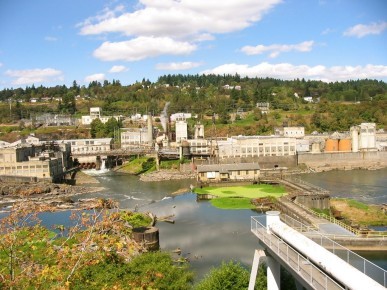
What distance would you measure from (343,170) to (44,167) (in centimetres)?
3185

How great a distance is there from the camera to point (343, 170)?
47.4 metres

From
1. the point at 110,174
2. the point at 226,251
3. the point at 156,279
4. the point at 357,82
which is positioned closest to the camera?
the point at 156,279

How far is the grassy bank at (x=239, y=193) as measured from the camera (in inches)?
1087

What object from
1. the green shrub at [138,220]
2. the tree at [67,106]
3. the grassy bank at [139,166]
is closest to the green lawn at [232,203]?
the green shrub at [138,220]

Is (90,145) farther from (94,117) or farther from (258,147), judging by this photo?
(94,117)

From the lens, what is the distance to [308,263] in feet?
26.1

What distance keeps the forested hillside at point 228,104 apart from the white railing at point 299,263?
58.7 m

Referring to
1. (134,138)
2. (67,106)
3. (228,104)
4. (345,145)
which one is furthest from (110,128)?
(345,145)

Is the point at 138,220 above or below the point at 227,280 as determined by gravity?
below

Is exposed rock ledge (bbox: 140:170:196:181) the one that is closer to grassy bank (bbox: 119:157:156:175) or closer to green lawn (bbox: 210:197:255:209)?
grassy bank (bbox: 119:157:156:175)

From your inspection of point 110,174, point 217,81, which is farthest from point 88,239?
point 217,81

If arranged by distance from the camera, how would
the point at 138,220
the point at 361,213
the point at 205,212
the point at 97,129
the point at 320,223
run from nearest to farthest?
the point at 320,223 < the point at 138,220 < the point at 361,213 < the point at 205,212 < the point at 97,129

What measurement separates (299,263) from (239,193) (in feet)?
76.6

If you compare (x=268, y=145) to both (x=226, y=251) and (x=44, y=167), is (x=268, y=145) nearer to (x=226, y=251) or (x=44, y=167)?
(x=44, y=167)
